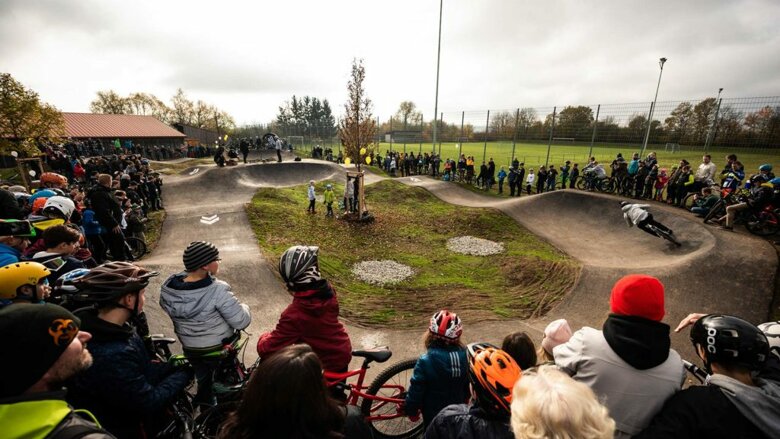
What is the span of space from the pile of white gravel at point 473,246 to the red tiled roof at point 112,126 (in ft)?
128

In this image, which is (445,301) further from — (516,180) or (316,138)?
(316,138)

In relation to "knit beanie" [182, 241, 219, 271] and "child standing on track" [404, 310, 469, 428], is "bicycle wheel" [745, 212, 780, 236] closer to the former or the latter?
"child standing on track" [404, 310, 469, 428]

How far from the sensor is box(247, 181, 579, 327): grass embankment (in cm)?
755

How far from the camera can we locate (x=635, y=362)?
6.86ft

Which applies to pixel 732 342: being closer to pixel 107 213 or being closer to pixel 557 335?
pixel 557 335

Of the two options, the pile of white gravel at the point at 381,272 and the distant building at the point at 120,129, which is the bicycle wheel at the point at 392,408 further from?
the distant building at the point at 120,129

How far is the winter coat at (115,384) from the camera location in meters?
2.26

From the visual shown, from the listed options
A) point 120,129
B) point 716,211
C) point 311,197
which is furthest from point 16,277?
point 120,129

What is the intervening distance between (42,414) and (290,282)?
160 centimetres

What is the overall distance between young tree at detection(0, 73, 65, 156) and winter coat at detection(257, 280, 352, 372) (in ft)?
71.9

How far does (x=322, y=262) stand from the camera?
9.85 meters

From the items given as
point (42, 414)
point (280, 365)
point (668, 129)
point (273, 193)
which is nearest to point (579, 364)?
point (280, 365)

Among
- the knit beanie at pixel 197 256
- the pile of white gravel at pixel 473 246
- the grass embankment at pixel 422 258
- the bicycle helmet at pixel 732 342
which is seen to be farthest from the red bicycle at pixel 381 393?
the pile of white gravel at pixel 473 246

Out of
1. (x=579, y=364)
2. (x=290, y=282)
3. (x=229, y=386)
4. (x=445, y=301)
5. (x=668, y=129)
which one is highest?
(x=668, y=129)
